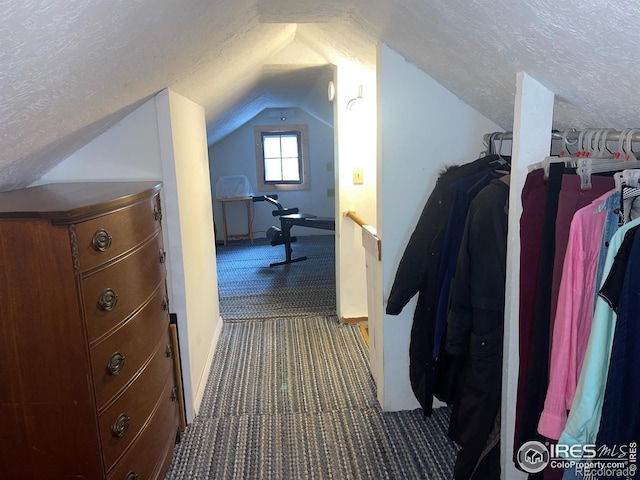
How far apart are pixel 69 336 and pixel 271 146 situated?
581cm

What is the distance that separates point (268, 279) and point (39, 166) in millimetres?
3080

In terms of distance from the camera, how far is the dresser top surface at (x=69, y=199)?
3.73 ft

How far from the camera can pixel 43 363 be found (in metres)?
1.21

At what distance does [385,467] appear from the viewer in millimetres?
1906

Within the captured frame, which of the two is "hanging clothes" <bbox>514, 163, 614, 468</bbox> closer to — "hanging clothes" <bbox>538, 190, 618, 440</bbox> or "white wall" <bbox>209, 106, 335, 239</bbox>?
"hanging clothes" <bbox>538, 190, 618, 440</bbox>

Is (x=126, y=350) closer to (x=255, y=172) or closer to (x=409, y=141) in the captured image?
(x=409, y=141)

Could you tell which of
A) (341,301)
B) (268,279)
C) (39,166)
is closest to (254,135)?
(268,279)

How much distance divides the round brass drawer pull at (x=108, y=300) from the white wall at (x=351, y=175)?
7.22 ft

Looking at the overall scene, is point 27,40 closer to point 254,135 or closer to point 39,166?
point 39,166

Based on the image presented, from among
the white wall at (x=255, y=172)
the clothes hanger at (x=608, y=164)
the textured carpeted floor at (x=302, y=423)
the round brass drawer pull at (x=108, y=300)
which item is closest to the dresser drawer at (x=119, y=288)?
the round brass drawer pull at (x=108, y=300)

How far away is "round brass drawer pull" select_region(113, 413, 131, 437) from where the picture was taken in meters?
1.34

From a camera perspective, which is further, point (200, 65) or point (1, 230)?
point (200, 65)

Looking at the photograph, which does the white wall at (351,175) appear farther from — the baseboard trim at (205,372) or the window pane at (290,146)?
the window pane at (290,146)

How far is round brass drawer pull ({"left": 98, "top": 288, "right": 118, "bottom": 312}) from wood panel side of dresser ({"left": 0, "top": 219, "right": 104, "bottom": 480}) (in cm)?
9
